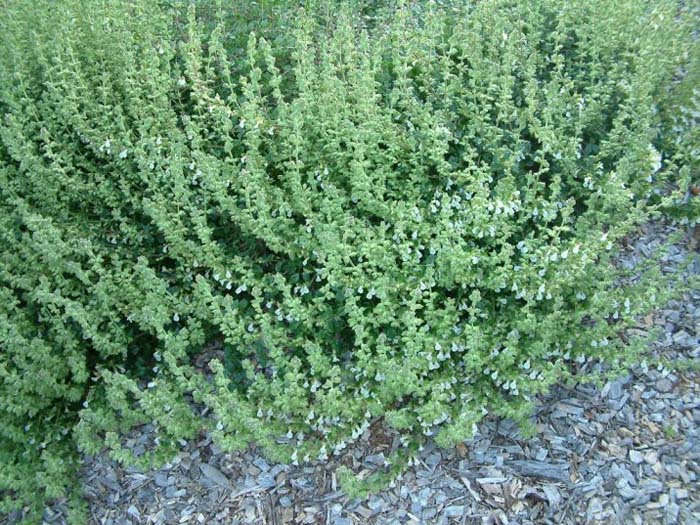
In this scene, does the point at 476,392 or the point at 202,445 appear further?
the point at 202,445

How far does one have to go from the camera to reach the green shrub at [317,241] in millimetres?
2797

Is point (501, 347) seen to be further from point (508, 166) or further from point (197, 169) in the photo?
point (197, 169)

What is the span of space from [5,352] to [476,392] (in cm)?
209

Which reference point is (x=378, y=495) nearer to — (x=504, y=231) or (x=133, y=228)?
(x=504, y=231)

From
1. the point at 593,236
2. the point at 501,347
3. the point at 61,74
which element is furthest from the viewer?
the point at 61,74

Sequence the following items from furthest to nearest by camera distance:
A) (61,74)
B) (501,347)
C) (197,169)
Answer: (61,74) → (197,169) → (501,347)

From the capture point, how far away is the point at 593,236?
9.16 ft

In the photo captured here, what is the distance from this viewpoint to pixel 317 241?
10.1 ft

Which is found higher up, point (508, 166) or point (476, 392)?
point (508, 166)

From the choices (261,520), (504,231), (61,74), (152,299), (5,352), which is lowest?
(261,520)

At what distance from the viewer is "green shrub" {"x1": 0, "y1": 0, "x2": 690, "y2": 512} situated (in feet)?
9.18

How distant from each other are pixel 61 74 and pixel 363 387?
210cm

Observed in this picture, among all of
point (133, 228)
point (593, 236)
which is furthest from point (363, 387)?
point (133, 228)

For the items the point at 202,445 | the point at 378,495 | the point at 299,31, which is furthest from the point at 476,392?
the point at 299,31
